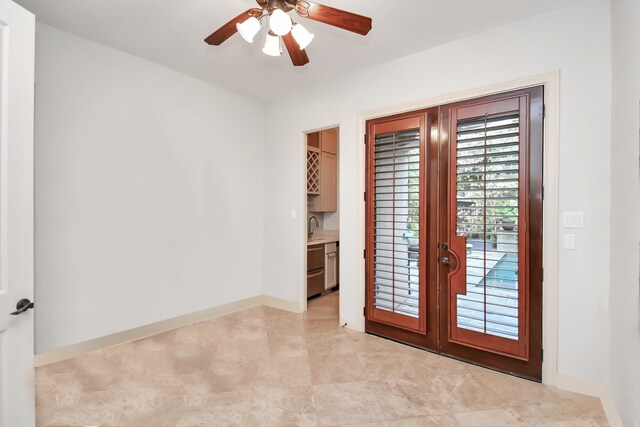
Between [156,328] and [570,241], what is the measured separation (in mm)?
3677

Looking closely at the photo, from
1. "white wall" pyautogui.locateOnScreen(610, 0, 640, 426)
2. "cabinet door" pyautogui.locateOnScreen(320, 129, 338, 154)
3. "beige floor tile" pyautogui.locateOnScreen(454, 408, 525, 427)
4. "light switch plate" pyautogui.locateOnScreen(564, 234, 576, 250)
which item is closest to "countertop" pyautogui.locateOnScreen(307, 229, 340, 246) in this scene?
"cabinet door" pyautogui.locateOnScreen(320, 129, 338, 154)

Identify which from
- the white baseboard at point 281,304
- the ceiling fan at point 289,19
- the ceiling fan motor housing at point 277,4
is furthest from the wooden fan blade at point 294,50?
the white baseboard at point 281,304

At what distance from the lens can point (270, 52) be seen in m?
2.05

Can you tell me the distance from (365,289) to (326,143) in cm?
270

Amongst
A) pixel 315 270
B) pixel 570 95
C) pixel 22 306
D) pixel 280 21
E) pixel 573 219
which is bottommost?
pixel 315 270

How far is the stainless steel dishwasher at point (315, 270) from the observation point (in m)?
4.24

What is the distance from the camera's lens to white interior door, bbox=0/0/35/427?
58.9 inches

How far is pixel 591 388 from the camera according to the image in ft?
7.04

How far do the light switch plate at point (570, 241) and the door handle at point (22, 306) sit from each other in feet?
10.7

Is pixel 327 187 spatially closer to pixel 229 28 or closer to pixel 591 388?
pixel 229 28

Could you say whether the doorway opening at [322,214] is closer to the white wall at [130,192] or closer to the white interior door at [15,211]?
the white wall at [130,192]

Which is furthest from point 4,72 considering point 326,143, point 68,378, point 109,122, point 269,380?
point 326,143

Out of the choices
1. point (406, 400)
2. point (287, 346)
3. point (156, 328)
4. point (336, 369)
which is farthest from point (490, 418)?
point (156, 328)

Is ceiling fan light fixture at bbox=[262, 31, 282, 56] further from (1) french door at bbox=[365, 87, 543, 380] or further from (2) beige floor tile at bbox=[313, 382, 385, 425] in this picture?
(2) beige floor tile at bbox=[313, 382, 385, 425]
